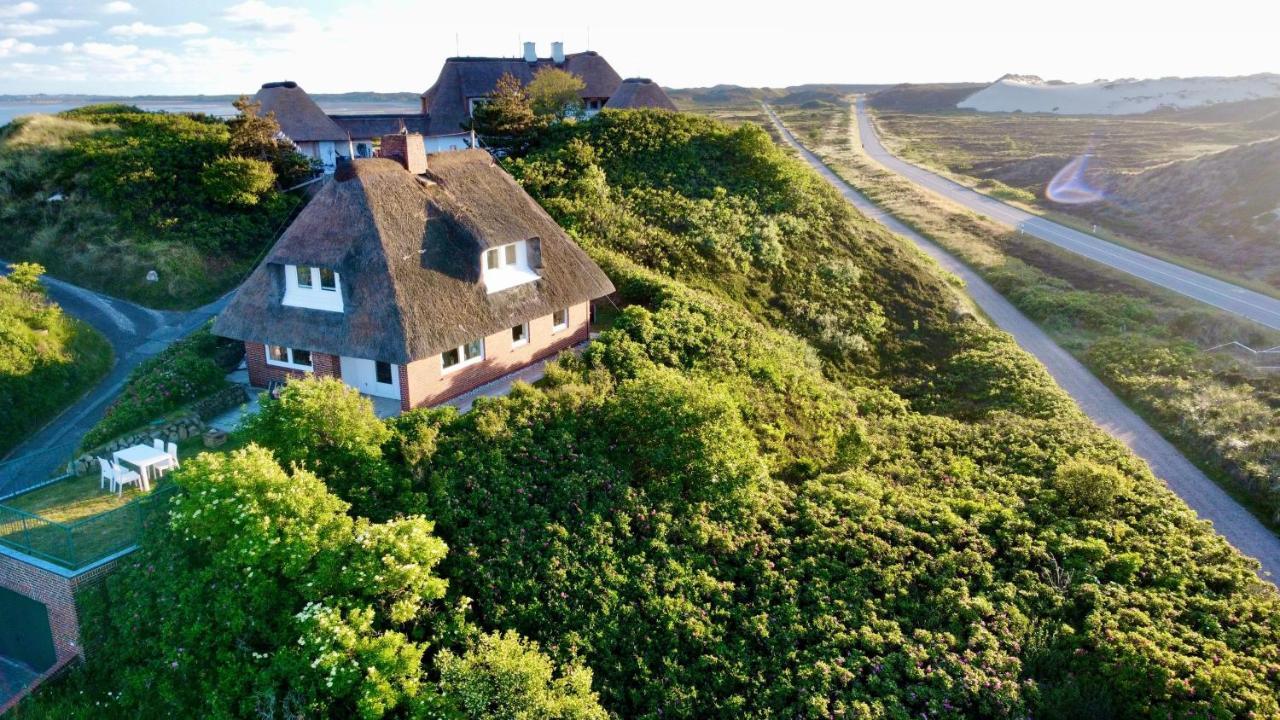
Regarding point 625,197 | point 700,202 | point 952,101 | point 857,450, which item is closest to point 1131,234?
point 700,202

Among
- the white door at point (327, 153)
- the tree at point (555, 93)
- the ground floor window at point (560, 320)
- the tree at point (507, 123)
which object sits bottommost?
the ground floor window at point (560, 320)

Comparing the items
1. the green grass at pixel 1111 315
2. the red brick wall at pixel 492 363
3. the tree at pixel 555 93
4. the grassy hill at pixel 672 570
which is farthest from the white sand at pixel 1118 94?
the red brick wall at pixel 492 363

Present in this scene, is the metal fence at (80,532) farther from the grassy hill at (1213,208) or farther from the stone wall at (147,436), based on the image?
the grassy hill at (1213,208)

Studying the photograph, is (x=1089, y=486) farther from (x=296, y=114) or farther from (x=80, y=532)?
(x=296, y=114)

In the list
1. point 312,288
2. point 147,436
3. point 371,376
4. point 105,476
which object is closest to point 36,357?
point 147,436

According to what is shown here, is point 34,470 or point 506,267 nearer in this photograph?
point 34,470

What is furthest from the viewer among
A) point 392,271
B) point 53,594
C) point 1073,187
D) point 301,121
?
point 1073,187

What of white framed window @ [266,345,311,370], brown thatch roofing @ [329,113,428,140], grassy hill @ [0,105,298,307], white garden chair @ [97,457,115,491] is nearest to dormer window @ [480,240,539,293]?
white framed window @ [266,345,311,370]
